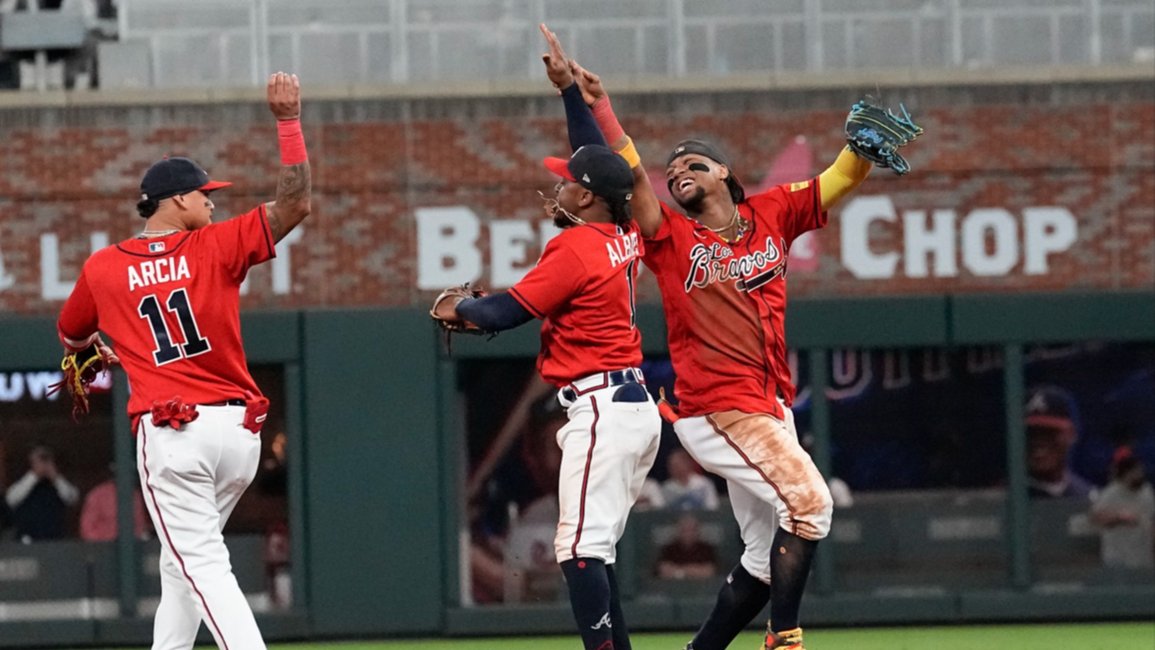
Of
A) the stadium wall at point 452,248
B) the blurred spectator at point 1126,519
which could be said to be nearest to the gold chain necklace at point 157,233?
the stadium wall at point 452,248

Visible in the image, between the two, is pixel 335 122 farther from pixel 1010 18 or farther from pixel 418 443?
pixel 1010 18

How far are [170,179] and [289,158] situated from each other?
581 millimetres

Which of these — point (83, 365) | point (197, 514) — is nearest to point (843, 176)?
point (197, 514)

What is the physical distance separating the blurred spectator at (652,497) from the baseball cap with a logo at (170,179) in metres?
6.57

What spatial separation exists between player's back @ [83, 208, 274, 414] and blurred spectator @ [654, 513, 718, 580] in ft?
21.5

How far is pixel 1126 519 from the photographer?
13.8m

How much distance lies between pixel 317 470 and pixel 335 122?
2479 millimetres

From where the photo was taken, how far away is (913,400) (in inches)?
549

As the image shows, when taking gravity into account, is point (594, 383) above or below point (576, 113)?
below

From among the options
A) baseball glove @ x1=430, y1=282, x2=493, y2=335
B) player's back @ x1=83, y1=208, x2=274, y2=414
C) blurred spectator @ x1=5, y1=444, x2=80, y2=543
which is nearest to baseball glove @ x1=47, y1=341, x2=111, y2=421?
player's back @ x1=83, y1=208, x2=274, y2=414

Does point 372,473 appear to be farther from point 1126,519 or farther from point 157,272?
point 157,272

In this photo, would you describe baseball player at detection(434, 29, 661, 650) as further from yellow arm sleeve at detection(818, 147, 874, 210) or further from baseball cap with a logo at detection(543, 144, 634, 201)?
yellow arm sleeve at detection(818, 147, 874, 210)

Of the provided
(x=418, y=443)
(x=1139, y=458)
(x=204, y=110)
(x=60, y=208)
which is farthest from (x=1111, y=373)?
(x=60, y=208)

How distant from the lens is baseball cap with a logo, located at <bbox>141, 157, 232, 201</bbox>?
25.1 ft
